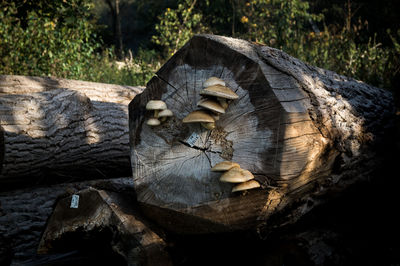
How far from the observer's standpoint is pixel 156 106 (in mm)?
2400

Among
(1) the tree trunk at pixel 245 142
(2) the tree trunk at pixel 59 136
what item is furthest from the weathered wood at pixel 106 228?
(2) the tree trunk at pixel 59 136

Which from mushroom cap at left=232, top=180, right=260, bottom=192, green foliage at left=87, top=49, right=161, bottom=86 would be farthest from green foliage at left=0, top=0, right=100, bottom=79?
mushroom cap at left=232, top=180, right=260, bottom=192

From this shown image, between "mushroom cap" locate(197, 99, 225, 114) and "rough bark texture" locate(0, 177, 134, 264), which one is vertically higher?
"mushroom cap" locate(197, 99, 225, 114)

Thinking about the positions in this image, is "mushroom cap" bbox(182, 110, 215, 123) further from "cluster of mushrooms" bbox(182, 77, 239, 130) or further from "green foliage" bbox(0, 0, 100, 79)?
"green foliage" bbox(0, 0, 100, 79)

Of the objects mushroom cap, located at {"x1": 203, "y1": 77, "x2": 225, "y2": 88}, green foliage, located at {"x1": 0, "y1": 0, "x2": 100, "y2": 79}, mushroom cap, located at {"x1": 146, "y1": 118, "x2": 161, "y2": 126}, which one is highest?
green foliage, located at {"x1": 0, "y1": 0, "x2": 100, "y2": 79}

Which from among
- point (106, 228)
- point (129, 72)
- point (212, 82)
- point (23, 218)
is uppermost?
point (129, 72)

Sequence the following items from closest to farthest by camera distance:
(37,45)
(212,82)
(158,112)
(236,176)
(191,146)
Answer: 1. (236,176)
2. (212,82)
3. (191,146)
4. (158,112)
5. (37,45)

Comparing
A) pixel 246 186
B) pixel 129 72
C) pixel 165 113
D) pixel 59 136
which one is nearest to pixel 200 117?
pixel 165 113

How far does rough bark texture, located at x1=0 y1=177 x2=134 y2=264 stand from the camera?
3330 mm

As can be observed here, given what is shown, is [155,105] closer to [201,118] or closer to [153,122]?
[153,122]

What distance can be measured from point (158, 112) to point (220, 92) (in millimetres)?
577

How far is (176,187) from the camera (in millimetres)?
2322

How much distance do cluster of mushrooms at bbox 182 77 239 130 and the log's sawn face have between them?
0.23 ft

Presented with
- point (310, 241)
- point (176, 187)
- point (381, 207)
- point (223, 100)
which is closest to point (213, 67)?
point (223, 100)
